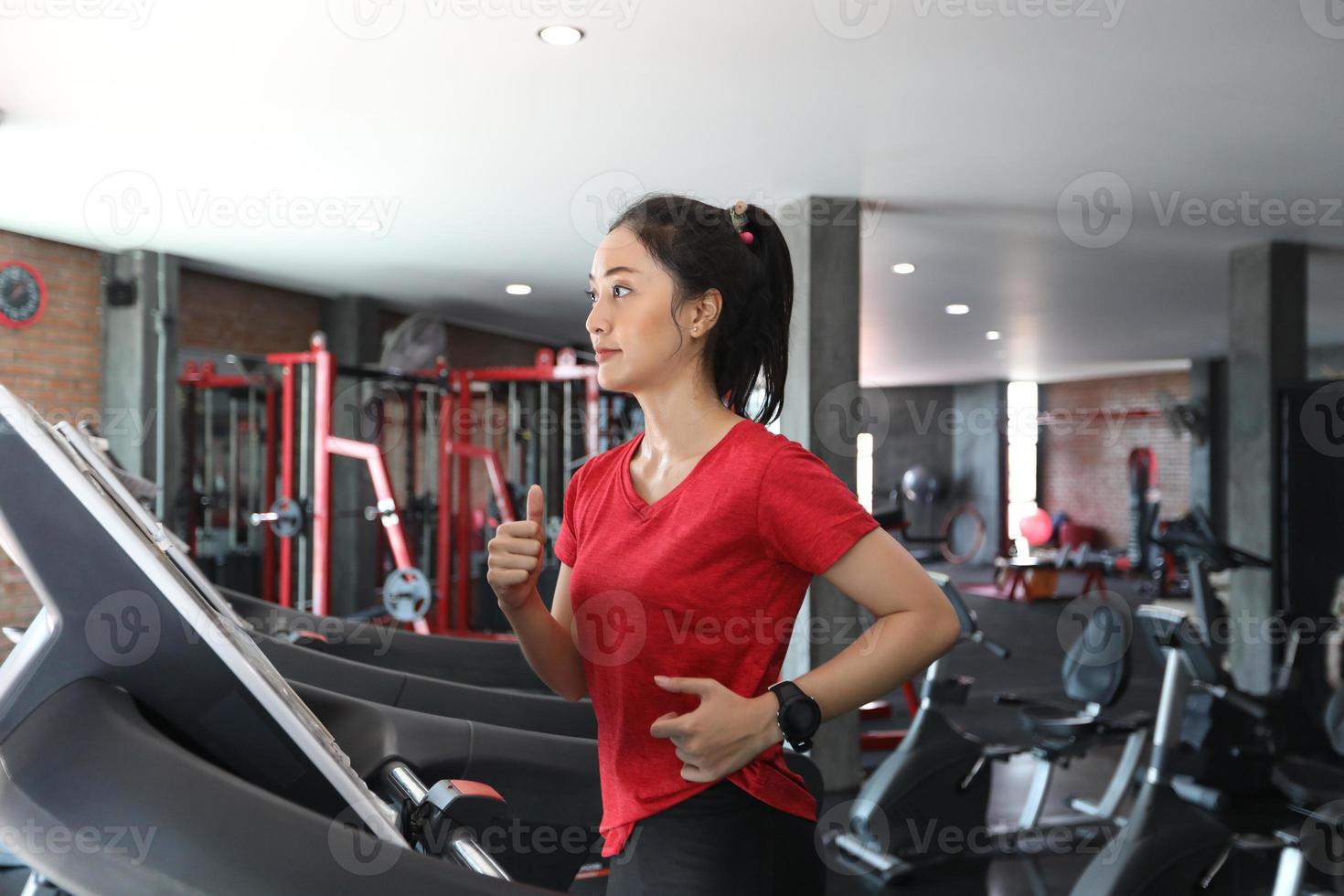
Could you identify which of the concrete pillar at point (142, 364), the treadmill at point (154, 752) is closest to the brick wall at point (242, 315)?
the concrete pillar at point (142, 364)

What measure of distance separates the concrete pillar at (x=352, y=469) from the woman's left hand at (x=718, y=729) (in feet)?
22.4

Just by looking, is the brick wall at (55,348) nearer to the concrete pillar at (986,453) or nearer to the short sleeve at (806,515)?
the short sleeve at (806,515)

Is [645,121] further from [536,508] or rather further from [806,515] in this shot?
[806,515]

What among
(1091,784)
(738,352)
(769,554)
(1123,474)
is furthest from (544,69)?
(1123,474)

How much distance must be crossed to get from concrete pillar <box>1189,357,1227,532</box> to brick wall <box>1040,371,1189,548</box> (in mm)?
1186

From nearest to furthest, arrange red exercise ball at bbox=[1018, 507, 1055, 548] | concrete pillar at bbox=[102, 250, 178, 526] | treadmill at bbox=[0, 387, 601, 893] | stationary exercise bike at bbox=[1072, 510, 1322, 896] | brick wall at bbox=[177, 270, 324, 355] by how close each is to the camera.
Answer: treadmill at bbox=[0, 387, 601, 893], stationary exercise bike at bbox=[1072, 510, 1322, 896], concrete pillar at bbox=[102, 250, 178, 526], brick wall at bbox=[177, 270, 324, 355], red exercise ball at bbox=[1018, 507, 1055, 548]

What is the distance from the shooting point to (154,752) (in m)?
0.82

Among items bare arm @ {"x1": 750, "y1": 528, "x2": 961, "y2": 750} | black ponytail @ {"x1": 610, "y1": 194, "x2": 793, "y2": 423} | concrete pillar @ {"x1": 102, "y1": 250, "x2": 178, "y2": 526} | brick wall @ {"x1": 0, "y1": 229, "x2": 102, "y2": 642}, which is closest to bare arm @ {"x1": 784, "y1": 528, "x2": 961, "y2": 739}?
bare arm @ {"x1": 750, "y1": 528, "x2": 961, "y2": 750}

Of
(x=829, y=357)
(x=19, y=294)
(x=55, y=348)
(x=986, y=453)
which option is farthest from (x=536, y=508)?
(x=986, y=453)

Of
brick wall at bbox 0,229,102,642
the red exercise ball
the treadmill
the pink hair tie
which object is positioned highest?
brick wall at bbox 0,229,102,642

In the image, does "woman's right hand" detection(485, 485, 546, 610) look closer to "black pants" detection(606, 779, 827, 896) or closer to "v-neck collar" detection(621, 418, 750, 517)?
"v-neck collar" detection(621, 418, 750, 517)

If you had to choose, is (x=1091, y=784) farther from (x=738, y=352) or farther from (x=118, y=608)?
(x=118, y=608)

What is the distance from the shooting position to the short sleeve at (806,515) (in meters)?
0.96

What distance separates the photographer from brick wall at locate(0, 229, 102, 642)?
553 cm
